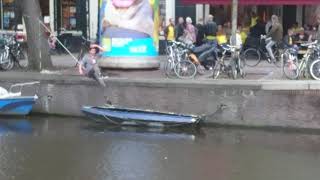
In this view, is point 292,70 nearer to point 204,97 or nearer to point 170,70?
point 204,97

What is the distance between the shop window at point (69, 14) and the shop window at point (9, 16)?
2.18m

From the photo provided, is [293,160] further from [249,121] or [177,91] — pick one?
[177,91]

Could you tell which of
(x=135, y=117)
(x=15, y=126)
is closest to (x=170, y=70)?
(x=135, y=117)

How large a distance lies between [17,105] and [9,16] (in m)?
13.6

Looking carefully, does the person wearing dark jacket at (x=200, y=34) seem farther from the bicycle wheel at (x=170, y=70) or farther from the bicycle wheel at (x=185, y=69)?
the bicycle wheel at (x=185, y=69)

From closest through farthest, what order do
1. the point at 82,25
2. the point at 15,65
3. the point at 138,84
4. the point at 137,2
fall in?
the point at 138,84 < the point at 137,2 < the point at 15,65 < the point at 82,25

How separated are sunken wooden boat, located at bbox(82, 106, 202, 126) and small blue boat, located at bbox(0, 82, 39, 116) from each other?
5.35 ft

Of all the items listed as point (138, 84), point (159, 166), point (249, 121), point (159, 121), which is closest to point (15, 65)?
point (138, 84)

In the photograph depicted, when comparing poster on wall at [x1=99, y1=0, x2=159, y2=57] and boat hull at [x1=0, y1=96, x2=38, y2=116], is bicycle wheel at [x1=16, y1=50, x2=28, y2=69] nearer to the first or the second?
poster on wall at [x1=99, y1=0, x2=159, y2=57]

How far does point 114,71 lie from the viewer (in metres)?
19.3

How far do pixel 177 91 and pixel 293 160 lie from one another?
463 centimetres

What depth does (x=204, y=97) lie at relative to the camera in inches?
632

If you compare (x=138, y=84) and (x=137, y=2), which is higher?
(x=137, y=2)

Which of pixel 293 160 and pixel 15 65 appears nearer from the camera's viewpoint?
pixel 293 160
